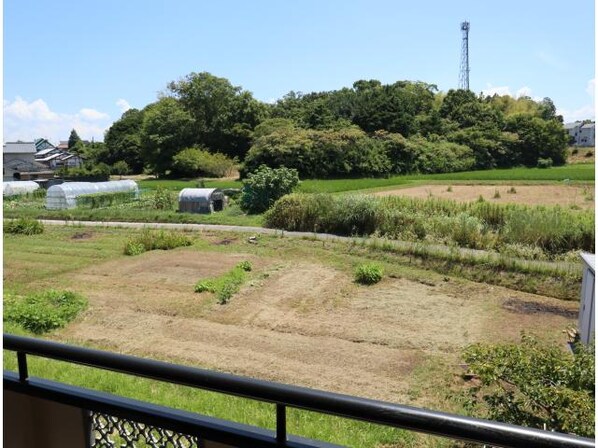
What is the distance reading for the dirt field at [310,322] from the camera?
272 inches

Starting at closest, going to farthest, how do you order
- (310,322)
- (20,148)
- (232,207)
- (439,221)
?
(310,322) → (439,221) → (232,207) → (20,148)

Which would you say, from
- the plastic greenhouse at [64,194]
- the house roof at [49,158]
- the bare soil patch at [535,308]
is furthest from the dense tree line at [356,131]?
the bare soil patch at [535,308]

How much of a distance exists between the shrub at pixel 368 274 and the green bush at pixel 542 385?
7.01 metres

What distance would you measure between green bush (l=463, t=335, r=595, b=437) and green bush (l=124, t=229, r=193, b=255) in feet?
41.0

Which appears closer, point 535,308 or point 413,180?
point 535,308

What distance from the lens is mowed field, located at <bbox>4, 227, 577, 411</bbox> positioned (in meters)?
6.85

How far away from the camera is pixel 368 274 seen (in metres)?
11.5

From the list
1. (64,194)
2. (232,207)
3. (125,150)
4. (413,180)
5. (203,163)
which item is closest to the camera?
(232,207)

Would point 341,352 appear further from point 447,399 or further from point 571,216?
point 571,216

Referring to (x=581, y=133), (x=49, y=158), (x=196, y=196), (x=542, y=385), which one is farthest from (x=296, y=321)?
(x=581, y=133)

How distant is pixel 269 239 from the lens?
16.4 m

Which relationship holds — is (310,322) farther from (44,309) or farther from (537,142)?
(537,142)

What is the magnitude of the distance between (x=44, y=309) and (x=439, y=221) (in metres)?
10.5

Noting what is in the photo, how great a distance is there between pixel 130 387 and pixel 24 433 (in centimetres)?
403
